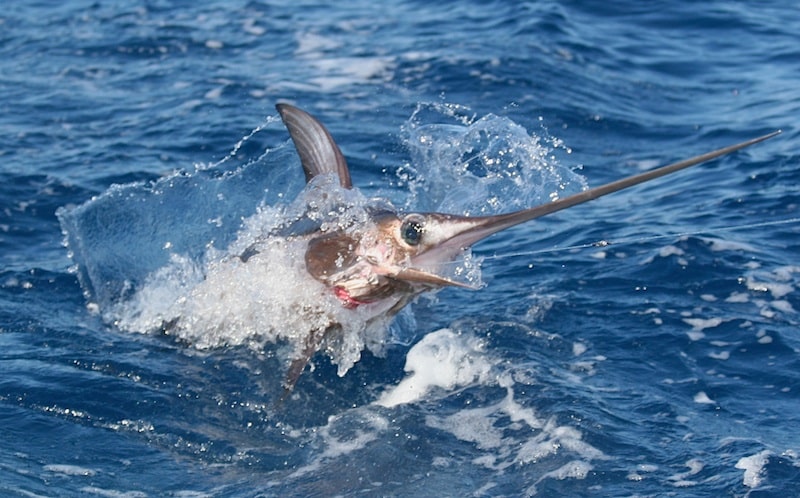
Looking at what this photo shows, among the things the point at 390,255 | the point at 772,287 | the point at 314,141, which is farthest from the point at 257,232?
the point at 772,287

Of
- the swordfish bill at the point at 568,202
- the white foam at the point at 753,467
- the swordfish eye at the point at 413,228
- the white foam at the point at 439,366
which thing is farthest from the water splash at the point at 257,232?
Answer: the white foam at the point at 753,467

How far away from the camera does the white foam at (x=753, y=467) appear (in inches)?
221

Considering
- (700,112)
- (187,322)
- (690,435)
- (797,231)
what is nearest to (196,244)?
(187,322)

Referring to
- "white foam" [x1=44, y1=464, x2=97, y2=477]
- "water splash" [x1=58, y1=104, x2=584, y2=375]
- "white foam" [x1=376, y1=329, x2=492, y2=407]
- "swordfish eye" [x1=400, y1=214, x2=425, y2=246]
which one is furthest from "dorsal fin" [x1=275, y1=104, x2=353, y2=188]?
"white foam" [x1=44, y1=464, x2=97, y2=477]

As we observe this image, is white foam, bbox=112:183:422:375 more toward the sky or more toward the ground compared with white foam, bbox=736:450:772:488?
more toward the sky

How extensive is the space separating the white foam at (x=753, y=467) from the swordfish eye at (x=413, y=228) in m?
1.90

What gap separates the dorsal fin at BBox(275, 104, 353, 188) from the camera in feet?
23.4

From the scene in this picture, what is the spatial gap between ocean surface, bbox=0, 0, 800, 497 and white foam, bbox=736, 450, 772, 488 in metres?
0.02

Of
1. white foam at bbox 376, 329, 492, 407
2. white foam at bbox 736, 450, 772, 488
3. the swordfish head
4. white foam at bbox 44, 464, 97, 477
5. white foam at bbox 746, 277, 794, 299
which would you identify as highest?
the swordfish head

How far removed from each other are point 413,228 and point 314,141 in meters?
1.61

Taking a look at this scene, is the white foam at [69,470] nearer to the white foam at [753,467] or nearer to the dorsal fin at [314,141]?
the dorsal fin at [314,141]

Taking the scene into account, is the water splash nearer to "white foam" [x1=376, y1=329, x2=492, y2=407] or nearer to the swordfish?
the swordfish

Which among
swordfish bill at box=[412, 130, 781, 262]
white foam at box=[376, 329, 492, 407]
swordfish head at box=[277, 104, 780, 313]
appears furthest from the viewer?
white foam at box=[376, 329, 492, 407]

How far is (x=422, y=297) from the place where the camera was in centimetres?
784
